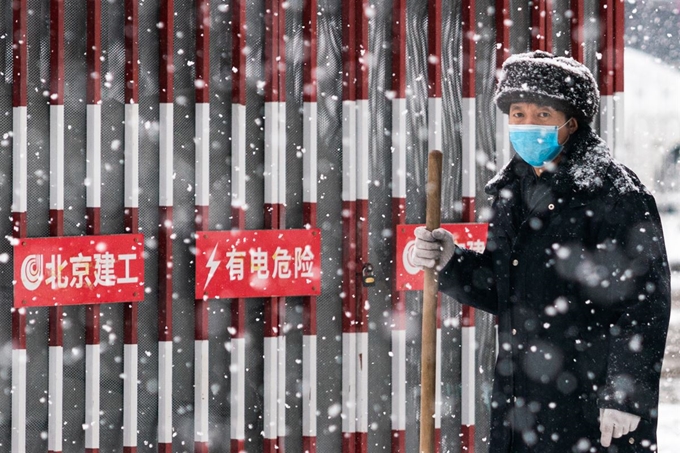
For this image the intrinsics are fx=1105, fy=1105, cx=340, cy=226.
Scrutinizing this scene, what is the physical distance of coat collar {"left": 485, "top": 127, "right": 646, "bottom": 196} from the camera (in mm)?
3143

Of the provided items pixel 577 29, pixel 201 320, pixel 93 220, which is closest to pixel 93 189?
pixel 93 220

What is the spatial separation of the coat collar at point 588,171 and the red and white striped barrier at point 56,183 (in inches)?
69.4

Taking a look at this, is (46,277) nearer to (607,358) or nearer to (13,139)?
(13,139)

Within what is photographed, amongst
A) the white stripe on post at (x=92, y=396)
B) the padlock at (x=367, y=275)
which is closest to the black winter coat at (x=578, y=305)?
the padlock at (x=367, y=275)

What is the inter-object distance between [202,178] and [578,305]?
1602 mm

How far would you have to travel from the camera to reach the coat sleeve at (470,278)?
3398 mm

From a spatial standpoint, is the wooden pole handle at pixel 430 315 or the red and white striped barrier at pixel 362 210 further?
the red and white striped barrier at pixel 362 210

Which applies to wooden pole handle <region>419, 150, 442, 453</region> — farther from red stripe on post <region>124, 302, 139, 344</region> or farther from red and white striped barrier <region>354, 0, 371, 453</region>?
red stripe on post <region>124, 302, 139, 344</region>

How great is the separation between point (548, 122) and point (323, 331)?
1492mm

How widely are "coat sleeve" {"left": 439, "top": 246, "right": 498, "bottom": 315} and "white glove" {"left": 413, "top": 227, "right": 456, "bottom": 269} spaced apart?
0.03 m

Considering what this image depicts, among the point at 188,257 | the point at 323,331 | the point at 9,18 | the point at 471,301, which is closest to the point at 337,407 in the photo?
the point at 323,331

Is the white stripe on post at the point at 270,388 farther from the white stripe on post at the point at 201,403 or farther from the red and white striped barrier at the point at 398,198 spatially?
the red and white striped barrier at the point at 398,198

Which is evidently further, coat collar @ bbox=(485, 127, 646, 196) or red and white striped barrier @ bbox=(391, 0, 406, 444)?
red and white striped barrier @ bbox=(391, 0, 406, 444)

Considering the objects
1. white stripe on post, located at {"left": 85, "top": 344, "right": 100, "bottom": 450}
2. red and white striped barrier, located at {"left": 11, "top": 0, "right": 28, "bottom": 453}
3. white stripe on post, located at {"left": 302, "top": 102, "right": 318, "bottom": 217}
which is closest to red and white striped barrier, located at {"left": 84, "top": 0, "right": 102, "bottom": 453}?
white stripe on post, located at {"left": 85, "top": 344, "right": 100, "bottom": 450}
